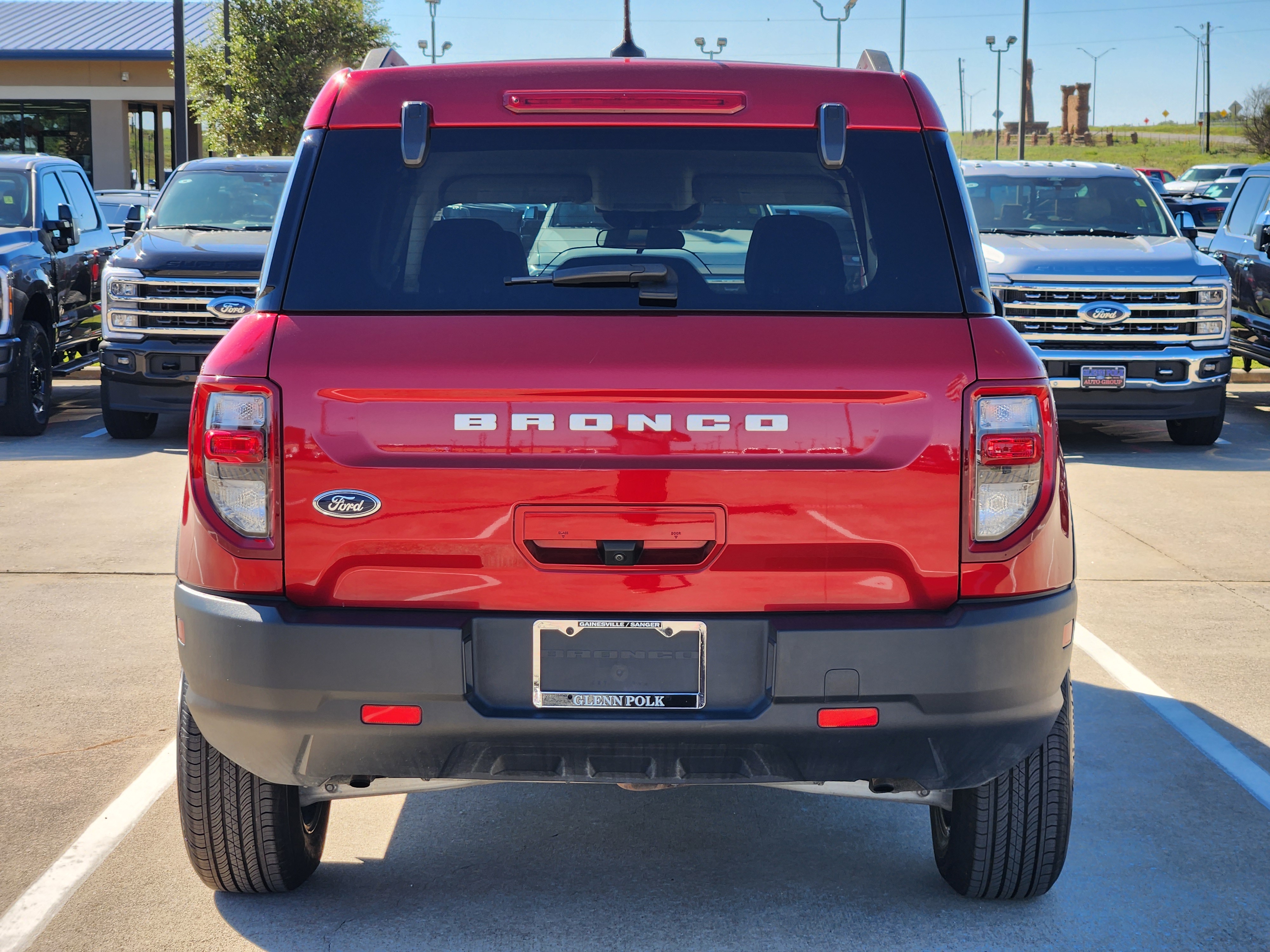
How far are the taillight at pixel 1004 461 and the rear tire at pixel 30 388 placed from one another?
10.1 m

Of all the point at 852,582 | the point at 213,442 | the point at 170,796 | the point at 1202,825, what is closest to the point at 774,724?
the point at 852,582

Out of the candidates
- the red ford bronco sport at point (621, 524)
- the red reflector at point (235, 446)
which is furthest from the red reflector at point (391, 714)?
the red reflector at point (235, 446)

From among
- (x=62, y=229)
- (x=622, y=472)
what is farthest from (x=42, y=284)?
(x=622, y=472)

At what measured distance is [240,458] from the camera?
291 centimetres

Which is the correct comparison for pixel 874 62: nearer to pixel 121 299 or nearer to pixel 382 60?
pixel 382 60

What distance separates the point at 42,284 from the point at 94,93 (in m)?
34.2

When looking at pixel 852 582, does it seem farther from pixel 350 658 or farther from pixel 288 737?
pixel 288 737

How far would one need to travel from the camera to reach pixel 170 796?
4297mm

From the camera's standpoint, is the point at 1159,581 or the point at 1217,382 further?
the point at 1217,382

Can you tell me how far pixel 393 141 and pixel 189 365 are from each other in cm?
862

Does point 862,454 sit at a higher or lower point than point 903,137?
lower

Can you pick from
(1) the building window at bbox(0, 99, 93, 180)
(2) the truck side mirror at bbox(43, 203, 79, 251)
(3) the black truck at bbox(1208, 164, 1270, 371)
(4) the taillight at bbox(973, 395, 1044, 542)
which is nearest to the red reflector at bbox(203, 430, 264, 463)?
(4) the taillight at bbox(973, 395, 1044, 542)

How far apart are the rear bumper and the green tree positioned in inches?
1177

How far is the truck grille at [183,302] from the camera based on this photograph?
37.1 feet
